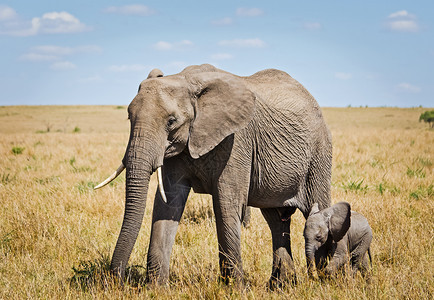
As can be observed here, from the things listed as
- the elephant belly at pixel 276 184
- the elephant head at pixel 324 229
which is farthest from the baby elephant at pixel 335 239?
the elephant belly at pixel 276 184

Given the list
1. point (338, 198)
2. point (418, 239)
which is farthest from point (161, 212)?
point (338, 198)

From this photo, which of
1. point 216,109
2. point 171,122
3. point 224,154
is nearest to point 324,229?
point 224,154

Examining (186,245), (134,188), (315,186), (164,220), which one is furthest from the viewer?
(186,245)

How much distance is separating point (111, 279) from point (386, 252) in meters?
3.17

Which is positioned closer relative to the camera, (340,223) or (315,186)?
(340,223)

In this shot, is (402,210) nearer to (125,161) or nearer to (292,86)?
(292,86)

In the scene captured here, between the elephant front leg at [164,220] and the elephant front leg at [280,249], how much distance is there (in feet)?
3.95

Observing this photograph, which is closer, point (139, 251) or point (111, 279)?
point (111, 279)

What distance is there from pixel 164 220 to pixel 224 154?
0.90 metres

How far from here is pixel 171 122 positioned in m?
4.05

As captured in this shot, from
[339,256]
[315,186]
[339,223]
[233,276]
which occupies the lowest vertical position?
[233,276]

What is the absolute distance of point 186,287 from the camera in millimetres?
4324

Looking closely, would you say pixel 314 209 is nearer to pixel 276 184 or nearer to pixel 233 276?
pixel 276 184

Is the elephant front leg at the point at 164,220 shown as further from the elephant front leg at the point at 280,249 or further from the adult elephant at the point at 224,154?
the elephant front leg at the point at 280,249
